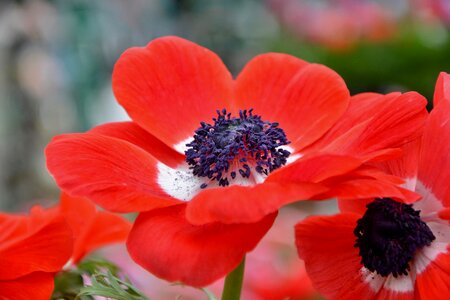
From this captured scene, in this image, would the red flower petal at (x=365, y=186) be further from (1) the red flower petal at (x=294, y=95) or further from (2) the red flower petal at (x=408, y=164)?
(1) the red flower petal at (x=294, y=95)

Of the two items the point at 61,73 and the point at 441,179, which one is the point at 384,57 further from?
the point at 441,179

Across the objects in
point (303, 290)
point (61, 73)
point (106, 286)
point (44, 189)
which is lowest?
point (44, 189)

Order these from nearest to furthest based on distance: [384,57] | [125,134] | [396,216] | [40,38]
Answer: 1. [396,216]
2. [125,134]
3. [384,57]
4. [40,38]

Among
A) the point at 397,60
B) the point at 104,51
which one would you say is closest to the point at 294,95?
the point at 397,60

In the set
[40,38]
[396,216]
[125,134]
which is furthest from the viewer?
[40,38]

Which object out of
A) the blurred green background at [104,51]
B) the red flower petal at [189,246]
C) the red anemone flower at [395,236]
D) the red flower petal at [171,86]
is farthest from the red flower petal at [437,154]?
the blurred green background at [104,51]

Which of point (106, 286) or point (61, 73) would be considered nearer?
point (106, 286)

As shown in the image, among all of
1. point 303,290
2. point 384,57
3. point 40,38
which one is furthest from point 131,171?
point 40,38
